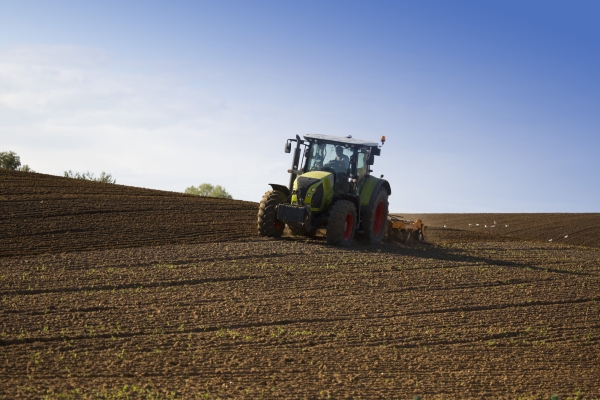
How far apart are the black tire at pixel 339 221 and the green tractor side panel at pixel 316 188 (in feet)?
1.10

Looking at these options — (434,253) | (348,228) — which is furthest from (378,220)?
(348,228)

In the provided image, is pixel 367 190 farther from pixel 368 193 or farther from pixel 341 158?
pixel 341 158

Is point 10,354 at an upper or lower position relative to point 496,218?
lower

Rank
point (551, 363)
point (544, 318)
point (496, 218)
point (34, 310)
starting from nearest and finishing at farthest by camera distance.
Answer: point (551, 363)
point (34, 310)
point (544, 318)
point (496, 218)

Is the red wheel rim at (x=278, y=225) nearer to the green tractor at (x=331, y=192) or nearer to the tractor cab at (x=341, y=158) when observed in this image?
the green tractor at (x=331, y=192)

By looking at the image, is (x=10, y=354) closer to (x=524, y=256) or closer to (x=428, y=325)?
(x=428, y=325)

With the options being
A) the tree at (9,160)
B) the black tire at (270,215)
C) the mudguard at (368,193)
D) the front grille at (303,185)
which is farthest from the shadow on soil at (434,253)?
the tree at (9,160)

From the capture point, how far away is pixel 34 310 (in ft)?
31.1

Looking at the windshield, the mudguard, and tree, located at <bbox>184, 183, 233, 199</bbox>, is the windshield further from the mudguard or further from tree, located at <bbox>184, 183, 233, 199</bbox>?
tree, located at <bbox>184, 183, 233, 199</bbox>

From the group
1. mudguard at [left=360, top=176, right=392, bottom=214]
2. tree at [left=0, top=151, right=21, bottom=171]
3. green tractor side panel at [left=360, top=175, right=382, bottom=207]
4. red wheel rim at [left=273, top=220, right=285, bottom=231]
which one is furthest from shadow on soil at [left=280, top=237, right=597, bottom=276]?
tree at [left=0, top=151, right=21, bottom=171]

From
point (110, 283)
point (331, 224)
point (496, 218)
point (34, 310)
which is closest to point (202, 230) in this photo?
point (331, 224)

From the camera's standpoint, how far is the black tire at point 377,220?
16.6 metres

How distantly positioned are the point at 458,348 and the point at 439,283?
379 centimetres

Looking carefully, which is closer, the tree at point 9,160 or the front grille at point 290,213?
the front grille at point 290,213
